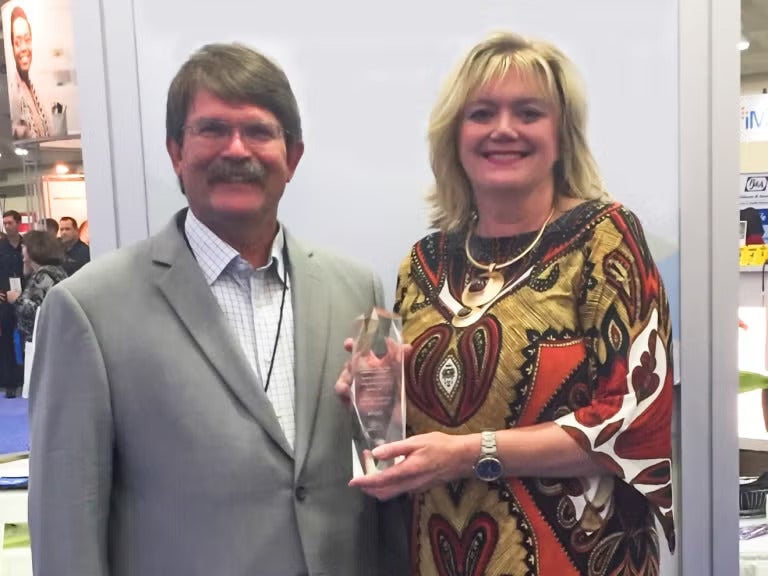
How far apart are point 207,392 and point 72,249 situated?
6.22 m

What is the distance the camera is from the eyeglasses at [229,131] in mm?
1354

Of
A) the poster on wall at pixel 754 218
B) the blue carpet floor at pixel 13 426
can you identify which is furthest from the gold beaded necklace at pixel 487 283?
the blue carpet floor at pixel 13 426

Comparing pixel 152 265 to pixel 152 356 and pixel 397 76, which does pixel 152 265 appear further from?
pixel 397 76

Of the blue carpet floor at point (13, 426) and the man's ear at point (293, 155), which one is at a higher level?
the man's ear at point (293, 155)

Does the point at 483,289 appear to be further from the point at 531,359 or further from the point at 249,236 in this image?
the point at 249,236

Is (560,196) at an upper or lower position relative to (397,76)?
lower

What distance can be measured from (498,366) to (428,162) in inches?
18.3

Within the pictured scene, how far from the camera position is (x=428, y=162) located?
1.53 m

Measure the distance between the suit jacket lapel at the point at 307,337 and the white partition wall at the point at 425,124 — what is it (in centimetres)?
15

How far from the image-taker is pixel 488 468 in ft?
4.27

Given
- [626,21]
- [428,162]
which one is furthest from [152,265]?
[626,21]

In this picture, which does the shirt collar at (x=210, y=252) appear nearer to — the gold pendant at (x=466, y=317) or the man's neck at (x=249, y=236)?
the man's neck at (x=249, y=236)

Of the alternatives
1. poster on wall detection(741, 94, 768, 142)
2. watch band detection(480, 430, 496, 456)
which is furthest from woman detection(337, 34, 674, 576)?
poster on wall detection(741, 94, 768, 142)

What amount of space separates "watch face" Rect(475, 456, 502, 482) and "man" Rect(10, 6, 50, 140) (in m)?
1.43
